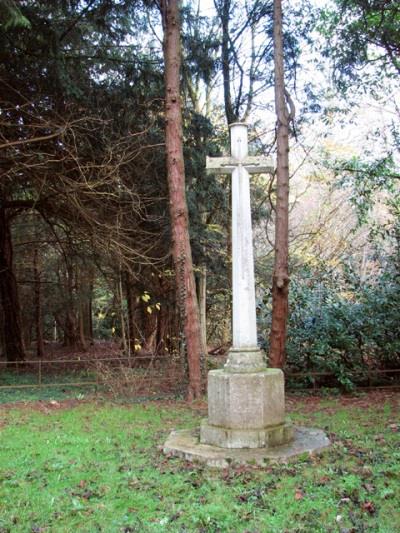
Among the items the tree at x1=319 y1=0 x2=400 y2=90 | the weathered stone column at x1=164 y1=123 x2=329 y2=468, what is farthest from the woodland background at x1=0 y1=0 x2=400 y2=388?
the weathered stone column at x1=164 y1=123 x2=329 y2=468

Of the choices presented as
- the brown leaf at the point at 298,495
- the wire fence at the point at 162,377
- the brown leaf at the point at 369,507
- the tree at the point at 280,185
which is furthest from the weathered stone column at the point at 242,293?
the wire fence at the point at 162,377

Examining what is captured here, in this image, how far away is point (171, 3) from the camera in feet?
32.7

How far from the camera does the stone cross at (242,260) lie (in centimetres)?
624

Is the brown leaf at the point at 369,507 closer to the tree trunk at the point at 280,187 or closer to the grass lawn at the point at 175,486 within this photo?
the grass lawn at the point at 175,486

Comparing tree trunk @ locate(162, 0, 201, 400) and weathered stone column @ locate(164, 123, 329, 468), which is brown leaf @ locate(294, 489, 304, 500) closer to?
weathered stone column @ locate(164, 123, 329, 468)

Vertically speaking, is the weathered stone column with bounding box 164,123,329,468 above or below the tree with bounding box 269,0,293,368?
below

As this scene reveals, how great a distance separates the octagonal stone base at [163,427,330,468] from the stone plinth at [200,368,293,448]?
0.10m

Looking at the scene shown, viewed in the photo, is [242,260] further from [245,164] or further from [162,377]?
[162,377]

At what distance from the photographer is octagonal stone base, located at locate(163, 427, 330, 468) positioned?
549 cm

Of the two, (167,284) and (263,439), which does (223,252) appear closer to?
(167,284)

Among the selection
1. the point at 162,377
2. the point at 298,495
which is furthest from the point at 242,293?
the point at 162,377

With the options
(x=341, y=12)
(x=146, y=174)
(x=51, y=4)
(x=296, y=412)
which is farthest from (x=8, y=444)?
(x=341, y=12)

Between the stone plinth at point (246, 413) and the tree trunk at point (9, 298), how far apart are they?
1112 centimetres

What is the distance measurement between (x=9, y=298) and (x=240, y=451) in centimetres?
1181
